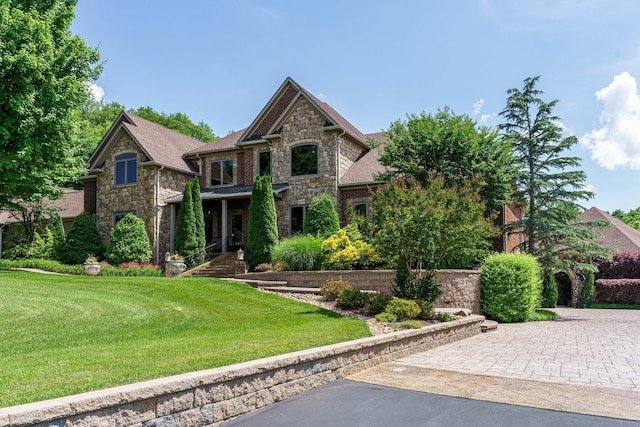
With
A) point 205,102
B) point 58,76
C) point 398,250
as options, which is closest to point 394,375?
point 398,250

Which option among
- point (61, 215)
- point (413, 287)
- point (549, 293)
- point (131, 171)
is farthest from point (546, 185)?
point (61, 215)

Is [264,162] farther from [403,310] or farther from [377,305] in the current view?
[403,310]

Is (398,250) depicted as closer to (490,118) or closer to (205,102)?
(490,118)

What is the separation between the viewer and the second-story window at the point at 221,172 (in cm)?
2411

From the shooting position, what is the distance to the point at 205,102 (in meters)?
22.2

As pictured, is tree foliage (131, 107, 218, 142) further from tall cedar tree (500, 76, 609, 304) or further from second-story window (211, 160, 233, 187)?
tall cedar tree (500, 76, 609, 304)

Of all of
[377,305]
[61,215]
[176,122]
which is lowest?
[377,305]

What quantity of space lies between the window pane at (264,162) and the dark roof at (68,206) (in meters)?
12.1

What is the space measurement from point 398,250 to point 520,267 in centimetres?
549

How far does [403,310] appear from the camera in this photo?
10.3 m

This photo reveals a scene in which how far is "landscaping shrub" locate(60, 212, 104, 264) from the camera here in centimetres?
2169

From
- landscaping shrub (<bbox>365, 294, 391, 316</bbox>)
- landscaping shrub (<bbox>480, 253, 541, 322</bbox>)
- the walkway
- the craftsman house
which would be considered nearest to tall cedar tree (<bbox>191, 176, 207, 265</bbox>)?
the craftsman house

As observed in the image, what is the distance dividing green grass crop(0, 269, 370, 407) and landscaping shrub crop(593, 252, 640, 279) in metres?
18.8

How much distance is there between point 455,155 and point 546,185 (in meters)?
4.12
